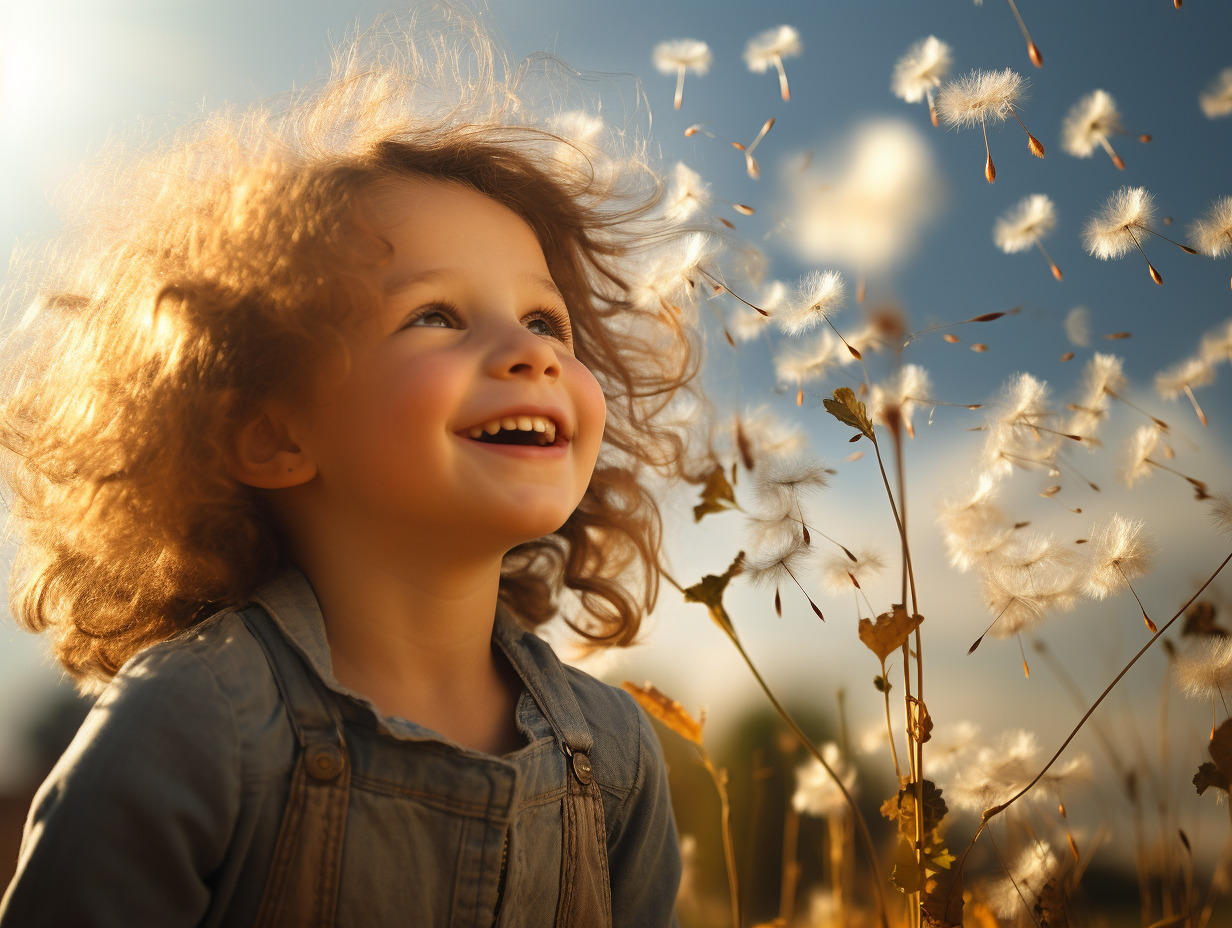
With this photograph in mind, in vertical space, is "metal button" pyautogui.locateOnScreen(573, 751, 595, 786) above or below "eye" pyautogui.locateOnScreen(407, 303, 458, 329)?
below

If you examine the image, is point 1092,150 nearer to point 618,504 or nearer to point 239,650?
point 618,504

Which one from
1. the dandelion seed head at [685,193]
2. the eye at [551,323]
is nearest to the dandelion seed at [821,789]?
the eye at [551,323]

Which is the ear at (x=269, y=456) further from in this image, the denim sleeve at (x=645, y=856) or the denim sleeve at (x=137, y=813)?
the denim sleeve at (x=645, y=856)

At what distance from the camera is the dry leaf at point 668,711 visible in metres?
1.40

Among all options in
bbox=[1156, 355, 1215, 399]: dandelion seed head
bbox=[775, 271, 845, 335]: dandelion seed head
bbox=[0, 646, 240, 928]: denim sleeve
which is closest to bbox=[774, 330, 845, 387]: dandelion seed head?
bbox=[775, 271, 845, 335]: dandelion seed head

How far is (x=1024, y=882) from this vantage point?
1.24m

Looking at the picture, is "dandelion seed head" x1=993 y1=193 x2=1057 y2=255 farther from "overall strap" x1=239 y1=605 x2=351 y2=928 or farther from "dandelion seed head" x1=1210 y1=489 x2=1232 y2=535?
"overall strap" x1=239 y1=605 x2=351 y2=928

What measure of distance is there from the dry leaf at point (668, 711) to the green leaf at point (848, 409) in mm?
557

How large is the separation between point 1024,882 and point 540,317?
3.49ft

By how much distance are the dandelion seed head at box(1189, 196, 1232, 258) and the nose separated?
2.85ft

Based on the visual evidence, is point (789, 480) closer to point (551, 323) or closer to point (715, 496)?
point (715, 496)

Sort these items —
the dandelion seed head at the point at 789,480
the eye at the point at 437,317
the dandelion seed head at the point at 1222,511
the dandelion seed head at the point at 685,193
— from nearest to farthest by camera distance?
the dandelion seed head at the point at 1222,511 → the eye at the point at 437,317 → the dandelion seed head at the point at 789,480 → the dandelion seed head at the point at 685,193

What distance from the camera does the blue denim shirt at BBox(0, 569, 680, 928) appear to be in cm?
92

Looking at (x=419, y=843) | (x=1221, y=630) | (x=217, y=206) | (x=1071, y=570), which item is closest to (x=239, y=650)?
(x=419, y=843)
